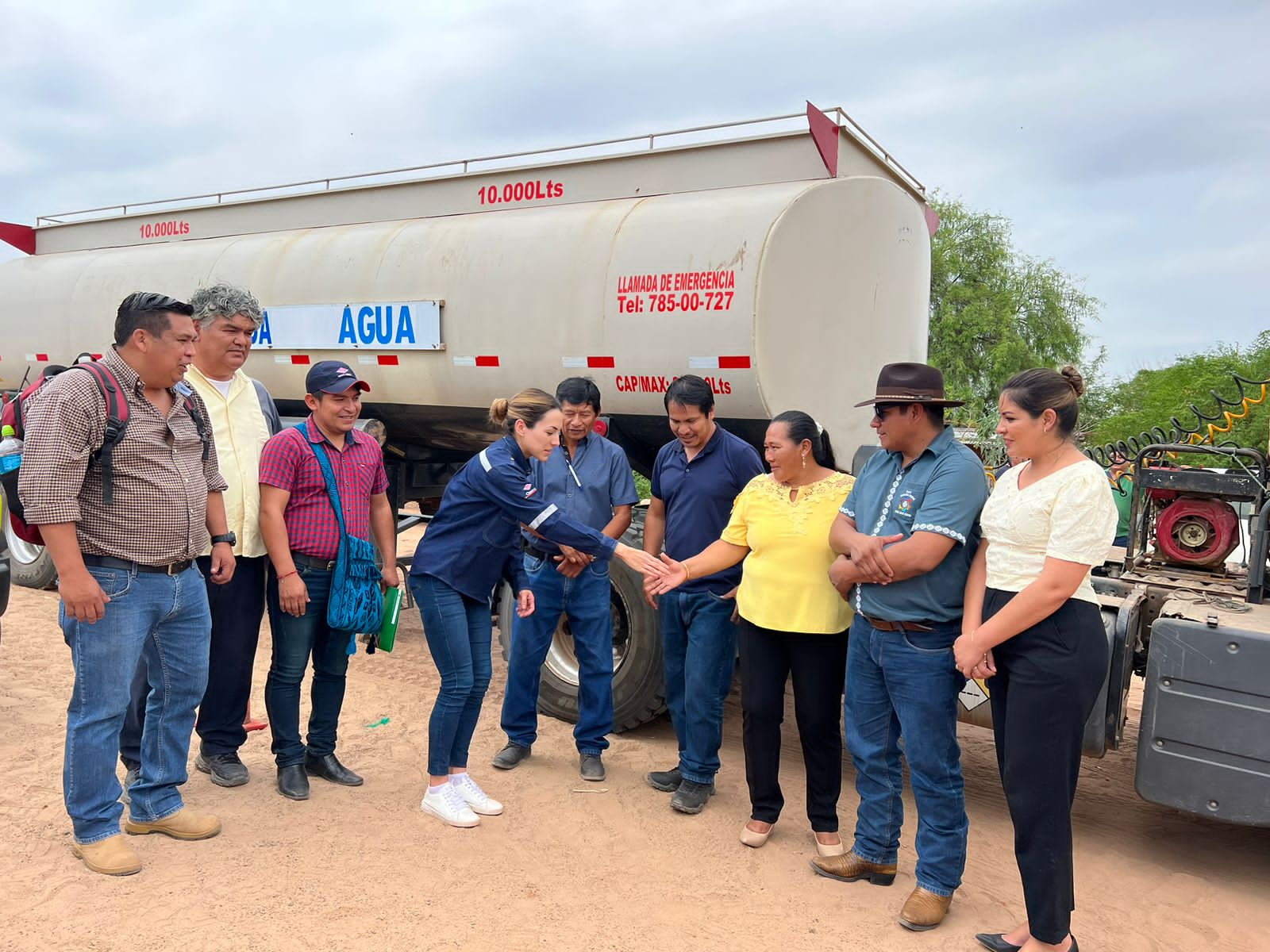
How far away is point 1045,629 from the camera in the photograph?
9.41ft

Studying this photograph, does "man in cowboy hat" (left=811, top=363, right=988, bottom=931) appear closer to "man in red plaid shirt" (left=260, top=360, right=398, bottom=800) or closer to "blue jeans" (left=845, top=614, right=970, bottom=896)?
"blue jeans" (left=845, top=614, right=970, bottom=896)

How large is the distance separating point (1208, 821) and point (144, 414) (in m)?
4.74

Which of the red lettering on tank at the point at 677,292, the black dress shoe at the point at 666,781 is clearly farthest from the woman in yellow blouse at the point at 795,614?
the red lettering on tank at the point at 677,292

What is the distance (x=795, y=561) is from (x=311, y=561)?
1.95m

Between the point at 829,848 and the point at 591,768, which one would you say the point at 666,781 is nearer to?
the point at 591,768

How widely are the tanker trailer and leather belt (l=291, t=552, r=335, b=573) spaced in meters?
1.61

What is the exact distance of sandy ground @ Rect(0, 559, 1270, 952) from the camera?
10.3 feet

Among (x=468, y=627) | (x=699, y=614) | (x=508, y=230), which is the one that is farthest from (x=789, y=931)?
(x=508, y=230)

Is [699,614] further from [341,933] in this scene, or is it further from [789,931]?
[341,933]

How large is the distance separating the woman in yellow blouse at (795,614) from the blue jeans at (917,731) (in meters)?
0.18

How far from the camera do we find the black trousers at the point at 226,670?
400 cm

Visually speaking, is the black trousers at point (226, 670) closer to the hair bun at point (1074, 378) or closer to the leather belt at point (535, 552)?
the leather belt at point (535, 552)

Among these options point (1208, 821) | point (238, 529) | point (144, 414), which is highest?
point (144, 414)

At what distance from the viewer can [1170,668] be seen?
3697mm
